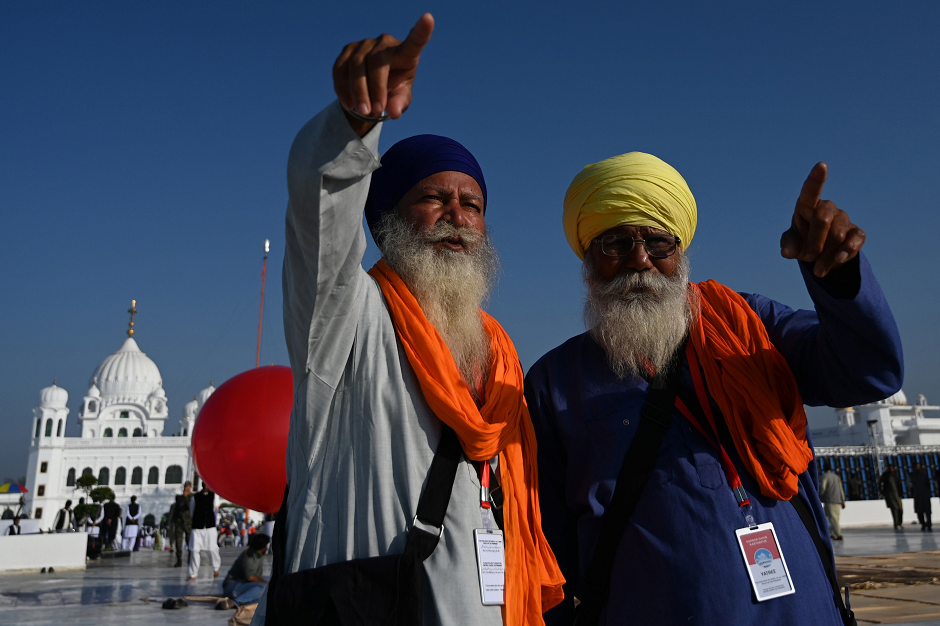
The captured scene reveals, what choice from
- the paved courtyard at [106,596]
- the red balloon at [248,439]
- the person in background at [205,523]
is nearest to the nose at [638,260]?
the red balloon at [248,439]

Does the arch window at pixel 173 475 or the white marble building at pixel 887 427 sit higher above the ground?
the white marble building at pixel 887 427

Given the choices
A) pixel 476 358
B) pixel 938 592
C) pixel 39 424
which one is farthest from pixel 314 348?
pixel 39 424

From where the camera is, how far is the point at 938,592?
410 cm

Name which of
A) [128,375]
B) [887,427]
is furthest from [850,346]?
[887,427]

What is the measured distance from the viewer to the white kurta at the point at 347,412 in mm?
1298

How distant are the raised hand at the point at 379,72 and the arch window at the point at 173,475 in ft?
180

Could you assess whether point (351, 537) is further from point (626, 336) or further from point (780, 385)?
point (780, 385)

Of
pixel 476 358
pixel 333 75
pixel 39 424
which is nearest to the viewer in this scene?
pixel 333 75

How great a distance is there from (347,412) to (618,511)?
0.71 meters

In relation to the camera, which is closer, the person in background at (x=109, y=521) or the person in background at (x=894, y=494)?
the person in background at (x=894, y=494)

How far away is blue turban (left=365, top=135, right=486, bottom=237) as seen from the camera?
200 centimetres

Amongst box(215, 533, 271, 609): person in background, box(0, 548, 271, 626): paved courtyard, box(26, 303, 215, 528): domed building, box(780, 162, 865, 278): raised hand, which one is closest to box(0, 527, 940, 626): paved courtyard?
box(0, 548, 271, 626): paved courtyard

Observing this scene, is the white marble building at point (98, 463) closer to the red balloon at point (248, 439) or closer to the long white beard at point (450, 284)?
the red balloon at point (248, 439)

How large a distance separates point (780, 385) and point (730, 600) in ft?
1.78
